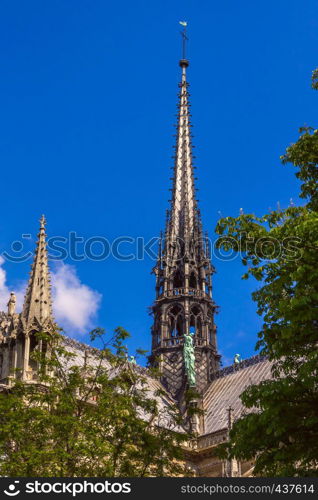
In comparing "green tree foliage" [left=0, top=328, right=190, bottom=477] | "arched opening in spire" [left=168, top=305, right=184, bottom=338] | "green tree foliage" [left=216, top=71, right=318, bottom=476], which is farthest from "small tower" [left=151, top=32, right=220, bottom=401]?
"green tree foliage" [left=216, top=71, right=318, bottom=476]

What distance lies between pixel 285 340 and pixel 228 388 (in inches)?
1216

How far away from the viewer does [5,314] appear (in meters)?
41.5

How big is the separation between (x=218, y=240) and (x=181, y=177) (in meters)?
40.1

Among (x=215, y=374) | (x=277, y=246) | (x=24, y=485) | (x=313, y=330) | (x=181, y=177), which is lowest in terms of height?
(x=24, y=485)

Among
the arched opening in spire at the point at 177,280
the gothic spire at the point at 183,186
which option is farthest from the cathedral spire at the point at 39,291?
the gothic spire at the point at 183,186

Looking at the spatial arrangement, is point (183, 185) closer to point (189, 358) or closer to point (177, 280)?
point (177, 280)

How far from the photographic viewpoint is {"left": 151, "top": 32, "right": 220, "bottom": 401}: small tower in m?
49.6

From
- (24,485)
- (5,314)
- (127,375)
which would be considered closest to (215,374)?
(5,314)

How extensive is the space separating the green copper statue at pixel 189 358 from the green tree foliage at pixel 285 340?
29.4 metres

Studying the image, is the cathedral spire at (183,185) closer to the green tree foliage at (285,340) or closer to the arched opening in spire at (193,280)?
the arched opening in spire at (193,280)

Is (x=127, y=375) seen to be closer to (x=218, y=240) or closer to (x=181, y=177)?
(x=218, y=240)

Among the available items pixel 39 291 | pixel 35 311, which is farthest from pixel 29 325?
pixel 39 291

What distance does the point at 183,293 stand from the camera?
170 feet

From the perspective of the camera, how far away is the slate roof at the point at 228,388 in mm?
44469
